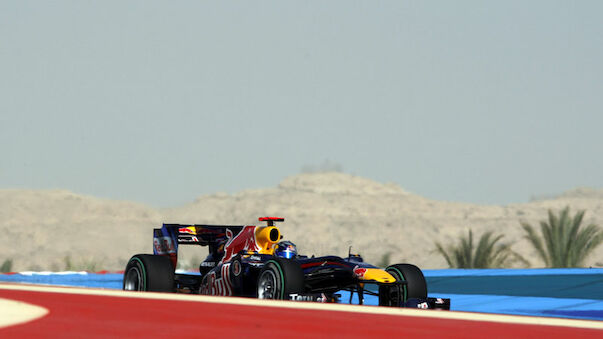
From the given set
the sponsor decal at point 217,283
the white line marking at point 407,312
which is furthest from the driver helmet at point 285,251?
the white line marking at point 407,312

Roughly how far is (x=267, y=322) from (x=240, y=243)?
7349mm

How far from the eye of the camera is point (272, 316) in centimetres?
846

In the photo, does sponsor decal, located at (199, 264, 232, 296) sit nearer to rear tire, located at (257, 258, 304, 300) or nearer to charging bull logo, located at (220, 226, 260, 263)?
charging bull logo, located at (220, 226, 260, 263)

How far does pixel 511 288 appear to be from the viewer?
20312 millimetres

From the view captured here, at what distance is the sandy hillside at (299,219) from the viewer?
3991 inches

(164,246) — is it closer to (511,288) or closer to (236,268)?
(236,268)

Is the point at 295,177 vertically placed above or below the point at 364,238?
above

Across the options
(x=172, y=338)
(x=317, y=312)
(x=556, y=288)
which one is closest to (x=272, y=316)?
(x=317, y=312)

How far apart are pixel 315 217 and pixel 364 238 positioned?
970cm

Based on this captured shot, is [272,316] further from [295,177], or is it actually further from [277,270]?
[295,177]

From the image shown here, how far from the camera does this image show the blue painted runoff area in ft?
50.9

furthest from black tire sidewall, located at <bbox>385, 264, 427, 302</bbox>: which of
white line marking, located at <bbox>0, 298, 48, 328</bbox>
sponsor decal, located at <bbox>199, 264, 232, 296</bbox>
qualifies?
white line marking, located at <bbox>0, 298, 48, 328</bbox>

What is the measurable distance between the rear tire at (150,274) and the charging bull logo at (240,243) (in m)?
0.93

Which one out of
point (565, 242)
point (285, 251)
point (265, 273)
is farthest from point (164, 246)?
point (565, 242)
